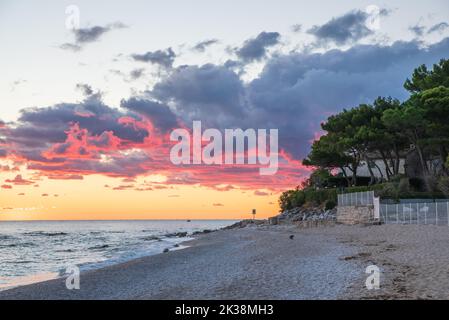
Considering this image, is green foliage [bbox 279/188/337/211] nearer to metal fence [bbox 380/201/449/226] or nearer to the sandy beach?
metal fence [bbox 380/201/449/226]

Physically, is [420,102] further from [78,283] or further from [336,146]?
[78,283]

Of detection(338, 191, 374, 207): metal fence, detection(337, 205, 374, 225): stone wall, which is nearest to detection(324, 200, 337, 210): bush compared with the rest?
detection(337, 205, 374, 225): stone wall

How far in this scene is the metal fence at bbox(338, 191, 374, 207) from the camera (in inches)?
1390

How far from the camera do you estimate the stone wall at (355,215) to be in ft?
114

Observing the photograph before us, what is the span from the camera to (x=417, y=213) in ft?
91.1

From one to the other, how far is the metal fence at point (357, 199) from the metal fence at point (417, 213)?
2.59 m

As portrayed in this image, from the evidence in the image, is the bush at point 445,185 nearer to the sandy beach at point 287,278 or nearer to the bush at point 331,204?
→ the bush at point 331,204

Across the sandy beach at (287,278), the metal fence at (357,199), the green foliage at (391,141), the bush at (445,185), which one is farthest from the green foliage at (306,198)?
the sandy beach at (287,278)

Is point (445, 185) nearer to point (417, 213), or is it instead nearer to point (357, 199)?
point (357, 199)

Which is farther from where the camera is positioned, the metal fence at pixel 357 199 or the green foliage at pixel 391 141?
the green foliage at pixel 391 141

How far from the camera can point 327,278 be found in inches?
493

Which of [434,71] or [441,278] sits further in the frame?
[434,71]
